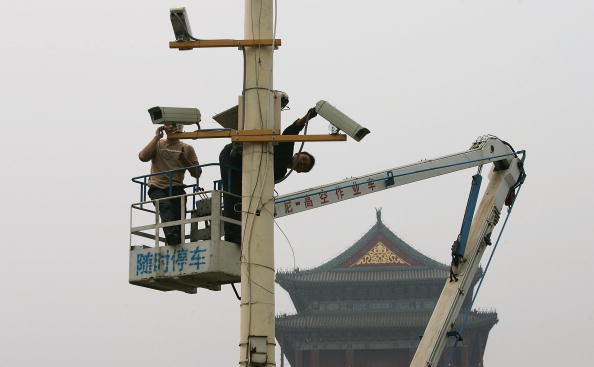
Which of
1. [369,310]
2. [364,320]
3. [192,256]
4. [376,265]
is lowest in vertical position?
[192,256]

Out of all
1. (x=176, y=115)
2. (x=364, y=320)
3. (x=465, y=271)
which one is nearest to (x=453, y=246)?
(x=465, y=271)

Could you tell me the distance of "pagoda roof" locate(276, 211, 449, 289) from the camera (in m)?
67.6

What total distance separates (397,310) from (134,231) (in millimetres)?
57725

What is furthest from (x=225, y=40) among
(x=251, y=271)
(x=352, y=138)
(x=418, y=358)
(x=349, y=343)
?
(x=349, y=343)

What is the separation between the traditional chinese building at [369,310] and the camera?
218 ft

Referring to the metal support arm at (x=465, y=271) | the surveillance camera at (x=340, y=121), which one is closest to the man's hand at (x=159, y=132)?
the surveillance camera at (x=340, y=121)

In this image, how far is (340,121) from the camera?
9.37 m

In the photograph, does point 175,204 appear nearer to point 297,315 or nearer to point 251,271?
point 251,271

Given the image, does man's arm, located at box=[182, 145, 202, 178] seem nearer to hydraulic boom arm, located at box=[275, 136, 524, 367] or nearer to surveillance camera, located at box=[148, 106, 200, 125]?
hydraulic boom arm, located at box=[275, 136, 524, 367]

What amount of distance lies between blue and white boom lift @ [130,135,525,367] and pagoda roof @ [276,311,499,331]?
50895 millimetres

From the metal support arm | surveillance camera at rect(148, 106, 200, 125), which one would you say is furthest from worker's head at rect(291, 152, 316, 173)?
the metal support arm

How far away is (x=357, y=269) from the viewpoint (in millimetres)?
68500

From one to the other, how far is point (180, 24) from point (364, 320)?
57.8 meters

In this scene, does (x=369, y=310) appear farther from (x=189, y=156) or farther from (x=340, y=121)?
(x=340, y=121)
